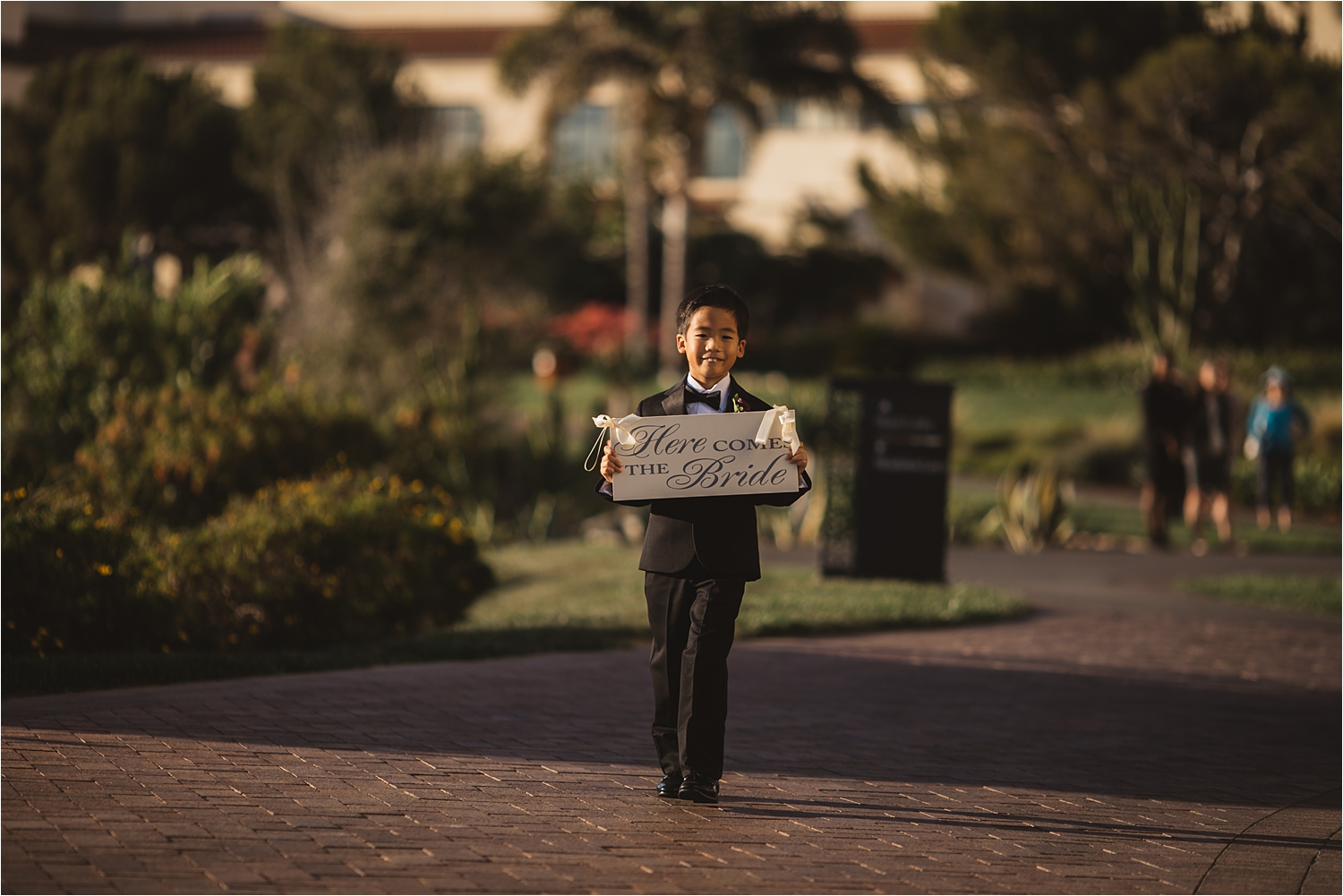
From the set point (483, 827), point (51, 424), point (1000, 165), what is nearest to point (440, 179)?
point (51, 424)

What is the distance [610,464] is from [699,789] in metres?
1.22

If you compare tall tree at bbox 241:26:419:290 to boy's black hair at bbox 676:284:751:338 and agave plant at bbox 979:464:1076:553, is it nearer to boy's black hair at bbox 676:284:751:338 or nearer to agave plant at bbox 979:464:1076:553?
agave plant at bbox 979:464:1076:553

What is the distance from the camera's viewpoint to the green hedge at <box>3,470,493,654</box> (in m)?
7.97

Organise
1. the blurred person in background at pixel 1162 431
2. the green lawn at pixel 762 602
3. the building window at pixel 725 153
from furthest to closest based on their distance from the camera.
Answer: the building window at pixel 725 153
the blurred person in background at pixel 1162 431
the green lawn at pixel 762 602

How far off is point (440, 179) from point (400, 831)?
19.0m

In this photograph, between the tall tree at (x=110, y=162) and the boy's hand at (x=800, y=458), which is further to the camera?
the tall tree at (x=110, y=162)

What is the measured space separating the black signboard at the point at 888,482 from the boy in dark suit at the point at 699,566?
6.40 meters

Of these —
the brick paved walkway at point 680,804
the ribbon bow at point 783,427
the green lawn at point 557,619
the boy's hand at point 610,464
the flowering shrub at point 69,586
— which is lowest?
the brick paved walkway at point 680,804

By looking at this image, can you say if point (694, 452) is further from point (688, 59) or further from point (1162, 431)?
point (688, 59)

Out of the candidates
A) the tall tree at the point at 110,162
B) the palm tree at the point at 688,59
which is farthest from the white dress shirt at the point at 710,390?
the tall tree at the point at 110,162

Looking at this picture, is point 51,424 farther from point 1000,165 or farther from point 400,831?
point 1000,165

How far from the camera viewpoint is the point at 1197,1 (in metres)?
30.2

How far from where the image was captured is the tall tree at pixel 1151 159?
2848 cm

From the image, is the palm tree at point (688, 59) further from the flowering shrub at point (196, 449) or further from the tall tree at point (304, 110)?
the flowering shrub at point (196, 449)
